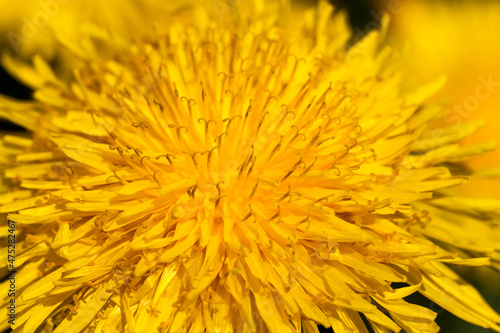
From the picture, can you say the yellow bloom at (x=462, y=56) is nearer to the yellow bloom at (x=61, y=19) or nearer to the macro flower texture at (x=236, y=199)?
the macro flower texture at (x=236, y=199)

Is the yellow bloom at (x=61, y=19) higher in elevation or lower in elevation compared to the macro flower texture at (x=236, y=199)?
higher

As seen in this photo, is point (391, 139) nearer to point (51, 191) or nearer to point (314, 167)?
point (314, 167)

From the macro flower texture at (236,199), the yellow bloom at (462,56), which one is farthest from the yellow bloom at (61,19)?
the yellow bloom at (462,56)

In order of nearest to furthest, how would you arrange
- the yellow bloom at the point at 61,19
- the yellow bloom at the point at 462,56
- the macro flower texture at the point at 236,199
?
the macro flower texture at the point at 236,199
the yellow bloom at the point at 462,56
the yellow bloom at the point at 61,19

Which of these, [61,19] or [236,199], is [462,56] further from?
[61,19]

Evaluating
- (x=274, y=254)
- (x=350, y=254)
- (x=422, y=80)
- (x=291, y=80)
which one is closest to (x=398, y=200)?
(x=350, y=254)

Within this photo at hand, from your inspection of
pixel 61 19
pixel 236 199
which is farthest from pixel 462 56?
pixel 61 19
